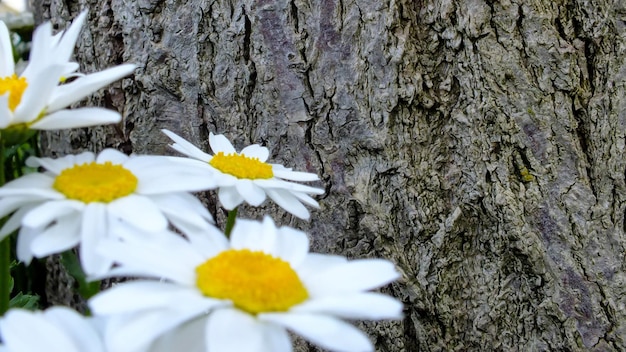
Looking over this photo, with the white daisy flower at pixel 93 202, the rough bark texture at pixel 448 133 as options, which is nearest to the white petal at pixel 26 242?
the white daisy flower at pixel 93 202

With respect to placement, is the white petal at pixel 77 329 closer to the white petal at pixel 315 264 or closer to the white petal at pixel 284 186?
the white petal at pixel 315 264

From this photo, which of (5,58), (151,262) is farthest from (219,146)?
(151,262)

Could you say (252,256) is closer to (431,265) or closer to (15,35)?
(431,265)

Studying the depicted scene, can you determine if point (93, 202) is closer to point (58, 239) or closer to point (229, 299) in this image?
point (58, 239)

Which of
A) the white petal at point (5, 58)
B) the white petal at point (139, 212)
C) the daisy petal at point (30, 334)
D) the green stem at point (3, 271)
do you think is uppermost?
the white petal at point (5, 58)

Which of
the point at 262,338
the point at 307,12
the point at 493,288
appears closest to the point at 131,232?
the point at 262,338

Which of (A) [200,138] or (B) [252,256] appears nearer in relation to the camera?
(B) [252,256]
